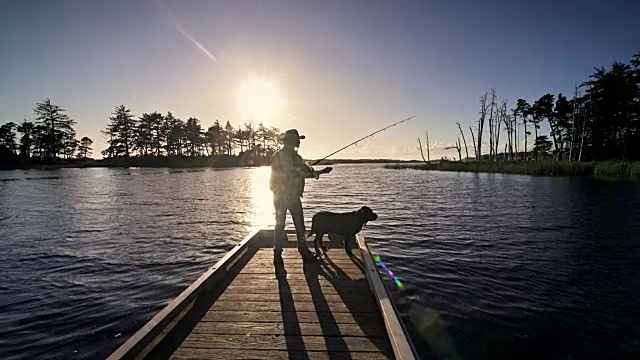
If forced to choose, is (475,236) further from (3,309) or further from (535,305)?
(3,309)

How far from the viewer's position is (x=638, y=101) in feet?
155

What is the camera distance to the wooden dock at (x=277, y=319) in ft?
12.0

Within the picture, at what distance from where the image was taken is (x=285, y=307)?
488 centimetres

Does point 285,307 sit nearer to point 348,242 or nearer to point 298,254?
point 298,254

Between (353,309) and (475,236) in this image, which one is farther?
(475,236)

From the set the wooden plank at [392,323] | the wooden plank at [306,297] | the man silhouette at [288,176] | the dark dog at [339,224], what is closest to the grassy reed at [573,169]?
the dark dog at [339,224]

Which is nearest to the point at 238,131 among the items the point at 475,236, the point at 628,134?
the point at 628,134

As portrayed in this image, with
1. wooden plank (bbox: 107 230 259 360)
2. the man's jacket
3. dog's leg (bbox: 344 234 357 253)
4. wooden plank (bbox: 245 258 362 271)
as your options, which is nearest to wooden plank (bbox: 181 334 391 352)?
wooden plank (bbox: 107 230 259 360)

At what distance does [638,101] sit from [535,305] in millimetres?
58773

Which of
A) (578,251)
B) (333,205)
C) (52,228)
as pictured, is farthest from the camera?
(333,205)

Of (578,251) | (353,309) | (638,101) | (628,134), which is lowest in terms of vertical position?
(578,251)

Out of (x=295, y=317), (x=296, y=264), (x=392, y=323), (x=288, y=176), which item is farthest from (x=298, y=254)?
(x=392, y=323)

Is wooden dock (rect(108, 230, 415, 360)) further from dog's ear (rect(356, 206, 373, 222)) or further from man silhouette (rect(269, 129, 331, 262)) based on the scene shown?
dog's ear (rect(356, 206, 373, 222))

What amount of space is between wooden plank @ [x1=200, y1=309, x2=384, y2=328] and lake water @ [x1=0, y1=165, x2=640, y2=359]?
156 cm
